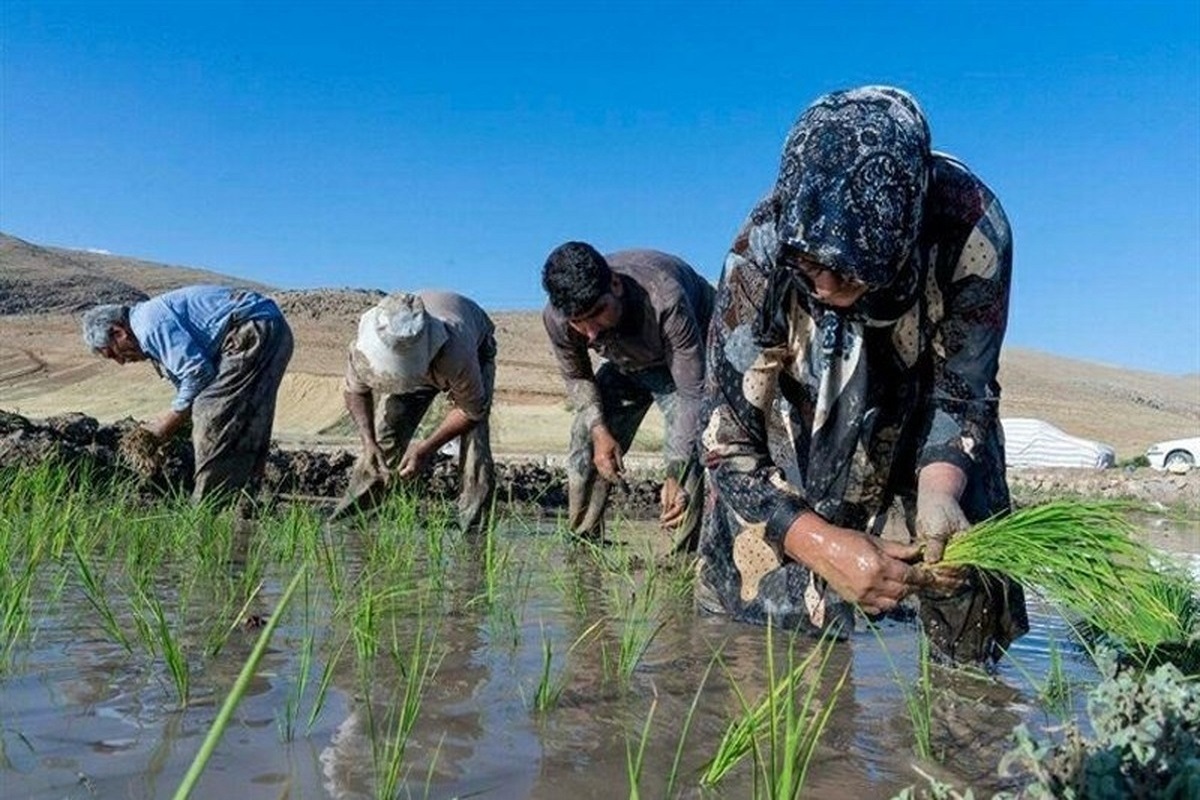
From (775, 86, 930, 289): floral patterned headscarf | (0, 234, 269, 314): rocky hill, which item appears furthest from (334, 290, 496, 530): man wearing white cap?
(0, 234, 269, 314): rocky hill

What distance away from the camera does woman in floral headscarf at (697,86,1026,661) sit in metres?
2.31

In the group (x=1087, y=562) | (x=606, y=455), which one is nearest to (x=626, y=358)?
(x=606, y=455)

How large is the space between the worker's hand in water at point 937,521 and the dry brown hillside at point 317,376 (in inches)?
542

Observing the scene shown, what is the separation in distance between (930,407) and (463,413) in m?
3.22

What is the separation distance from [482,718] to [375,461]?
3.74 meters

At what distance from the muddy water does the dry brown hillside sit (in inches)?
520

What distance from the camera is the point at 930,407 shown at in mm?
2807

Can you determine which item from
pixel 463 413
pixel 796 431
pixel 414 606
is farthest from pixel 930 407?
pixel 463 413

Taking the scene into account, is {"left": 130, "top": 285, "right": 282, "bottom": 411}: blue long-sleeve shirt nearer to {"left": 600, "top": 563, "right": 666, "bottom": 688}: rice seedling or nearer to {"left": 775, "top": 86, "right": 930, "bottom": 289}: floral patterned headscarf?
{"left": 600, "top": 563, "right": 666, "bottom": 688}: rice seedling

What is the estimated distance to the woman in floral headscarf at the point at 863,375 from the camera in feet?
7.57

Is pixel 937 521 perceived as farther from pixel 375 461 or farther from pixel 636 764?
pixel 375 461

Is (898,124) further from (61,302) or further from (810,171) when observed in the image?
(61,302)

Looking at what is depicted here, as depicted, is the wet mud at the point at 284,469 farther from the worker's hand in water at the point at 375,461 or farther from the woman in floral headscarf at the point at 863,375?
the woman in floral headscarf at the point at 863,375

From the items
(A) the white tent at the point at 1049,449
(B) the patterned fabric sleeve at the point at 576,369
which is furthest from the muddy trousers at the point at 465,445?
(A) the white tent at the point at 1049,449
